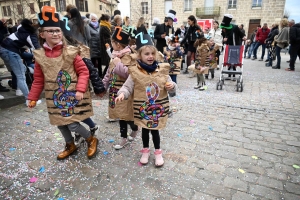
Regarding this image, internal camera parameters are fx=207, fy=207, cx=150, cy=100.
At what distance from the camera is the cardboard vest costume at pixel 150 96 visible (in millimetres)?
2442

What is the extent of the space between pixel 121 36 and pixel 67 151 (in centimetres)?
178

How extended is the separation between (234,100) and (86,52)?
397 centimetres

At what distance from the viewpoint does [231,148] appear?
308 cm

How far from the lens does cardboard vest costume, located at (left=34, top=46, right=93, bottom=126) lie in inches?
95.4

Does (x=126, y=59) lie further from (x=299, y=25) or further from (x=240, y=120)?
(x=299, y=25)

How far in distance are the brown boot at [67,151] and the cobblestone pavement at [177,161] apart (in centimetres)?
9

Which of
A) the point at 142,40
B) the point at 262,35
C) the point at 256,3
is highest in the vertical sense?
the point at 256,3

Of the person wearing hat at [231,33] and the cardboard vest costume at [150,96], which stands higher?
the person wearing hat at [231,33]

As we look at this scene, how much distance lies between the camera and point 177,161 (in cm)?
279

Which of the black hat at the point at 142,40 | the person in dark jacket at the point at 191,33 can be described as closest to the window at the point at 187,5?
the person in dark jacket at the point at 191,33

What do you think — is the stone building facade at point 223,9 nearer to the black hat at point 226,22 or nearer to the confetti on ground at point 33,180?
the black hat at point 226,22

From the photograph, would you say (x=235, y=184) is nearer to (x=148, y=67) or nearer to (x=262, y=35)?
(x=148, y=67)

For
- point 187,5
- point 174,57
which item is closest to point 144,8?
point 187,5

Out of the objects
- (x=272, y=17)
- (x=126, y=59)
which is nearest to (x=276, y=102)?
(x=126, y=59)
